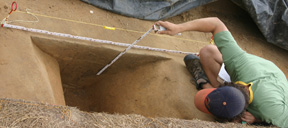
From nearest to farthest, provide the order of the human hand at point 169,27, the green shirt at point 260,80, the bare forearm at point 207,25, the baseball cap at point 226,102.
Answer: the baseball cap at point 226,102, the green shirt at point 260,80, the human hand at point 169,27, the bare forearm at point 207,25

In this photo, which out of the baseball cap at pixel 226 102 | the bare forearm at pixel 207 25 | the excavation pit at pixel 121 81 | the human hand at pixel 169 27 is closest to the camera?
the baseball cap at pixel 226 102

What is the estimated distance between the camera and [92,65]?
324 centimetres

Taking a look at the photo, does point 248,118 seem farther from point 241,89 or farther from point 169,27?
point 169,27

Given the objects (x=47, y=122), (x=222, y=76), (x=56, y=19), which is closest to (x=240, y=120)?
(x=222, y=76)

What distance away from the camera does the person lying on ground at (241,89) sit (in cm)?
224

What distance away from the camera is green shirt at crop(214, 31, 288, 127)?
2.32m

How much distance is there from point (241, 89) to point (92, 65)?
5.42 ft

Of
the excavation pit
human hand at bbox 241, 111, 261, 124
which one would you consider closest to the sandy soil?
the excavation pit

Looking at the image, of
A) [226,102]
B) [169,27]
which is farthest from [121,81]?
[226,102]

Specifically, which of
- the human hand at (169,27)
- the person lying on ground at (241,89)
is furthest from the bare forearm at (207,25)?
the human hand at (169,27)

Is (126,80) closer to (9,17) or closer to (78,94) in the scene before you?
(78,94)

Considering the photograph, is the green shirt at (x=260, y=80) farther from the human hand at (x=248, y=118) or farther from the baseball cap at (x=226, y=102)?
the baseball cap at (x=226, y=102)

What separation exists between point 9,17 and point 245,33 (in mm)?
3473

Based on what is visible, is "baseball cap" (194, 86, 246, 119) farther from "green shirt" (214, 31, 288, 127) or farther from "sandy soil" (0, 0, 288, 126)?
"sandy soil" (0, 0, 288, 126)
